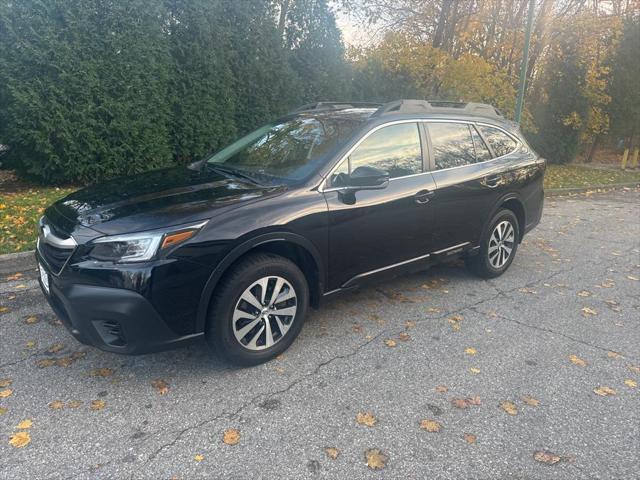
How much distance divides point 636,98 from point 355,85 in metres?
11.8

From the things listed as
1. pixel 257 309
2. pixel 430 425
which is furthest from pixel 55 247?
pixel 430 425

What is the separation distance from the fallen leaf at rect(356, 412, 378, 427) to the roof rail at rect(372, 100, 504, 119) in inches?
93.7

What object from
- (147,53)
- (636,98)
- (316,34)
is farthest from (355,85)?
(636,98)

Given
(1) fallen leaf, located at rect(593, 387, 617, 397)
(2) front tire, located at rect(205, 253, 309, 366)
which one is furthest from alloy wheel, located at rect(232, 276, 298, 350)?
(1) fallen leaf, located at rect(593, 387, 617, 397)

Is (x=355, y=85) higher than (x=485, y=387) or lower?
higher

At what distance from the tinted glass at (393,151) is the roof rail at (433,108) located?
6.2 inches

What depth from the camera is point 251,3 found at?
9000 millimetres

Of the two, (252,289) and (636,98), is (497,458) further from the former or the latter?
(636,98)

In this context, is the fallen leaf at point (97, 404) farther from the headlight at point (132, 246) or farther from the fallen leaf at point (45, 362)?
the headlight at point (132, 246)

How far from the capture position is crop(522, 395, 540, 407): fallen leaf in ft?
9.78

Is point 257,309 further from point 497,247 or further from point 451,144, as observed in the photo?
point 497,247

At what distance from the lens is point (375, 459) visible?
2457 millimetres

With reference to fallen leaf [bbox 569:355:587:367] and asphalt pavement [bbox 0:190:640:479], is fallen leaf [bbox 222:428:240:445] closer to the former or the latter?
asphalt pavement [bbox 0:190:640:479]

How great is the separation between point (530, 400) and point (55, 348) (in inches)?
130
